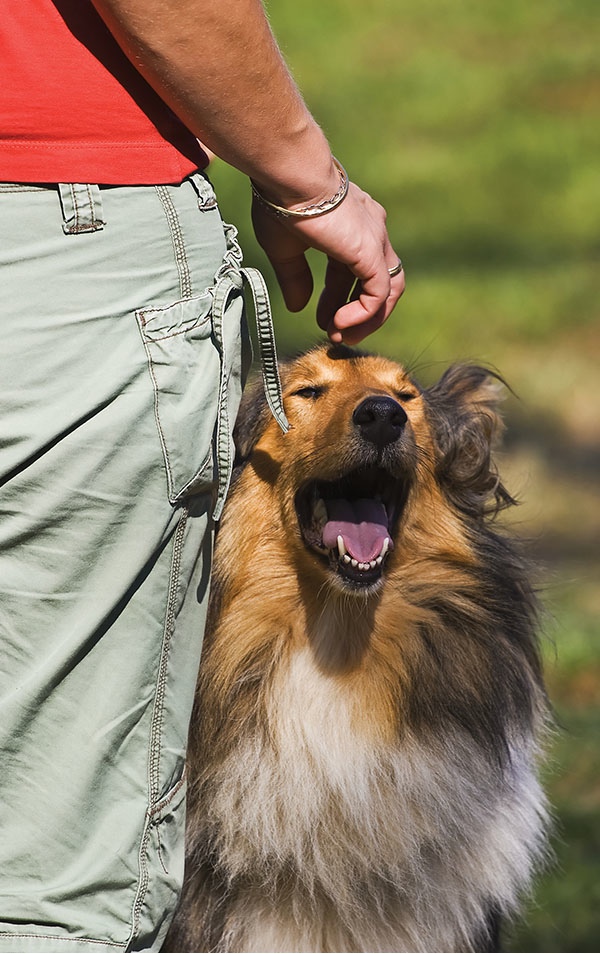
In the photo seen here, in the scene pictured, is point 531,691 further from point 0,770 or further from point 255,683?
point 0,770

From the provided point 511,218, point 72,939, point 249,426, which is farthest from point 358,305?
point 511,218

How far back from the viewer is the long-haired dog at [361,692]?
9.06ft

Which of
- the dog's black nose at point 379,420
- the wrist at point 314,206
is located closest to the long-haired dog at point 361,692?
the dog's black nose at point 379,420

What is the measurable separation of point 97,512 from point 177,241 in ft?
1.48

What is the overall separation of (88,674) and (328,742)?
3.45ft

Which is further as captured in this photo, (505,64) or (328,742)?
(505,64)

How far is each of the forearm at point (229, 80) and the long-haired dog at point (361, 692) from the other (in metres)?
1.00

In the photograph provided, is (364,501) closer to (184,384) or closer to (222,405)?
(222,405)

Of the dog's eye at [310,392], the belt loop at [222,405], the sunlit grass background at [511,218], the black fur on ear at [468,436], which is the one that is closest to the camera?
the belt loop at [222,405]

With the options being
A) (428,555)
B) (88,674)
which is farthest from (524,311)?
(88,674)

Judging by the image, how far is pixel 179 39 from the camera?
1.72m

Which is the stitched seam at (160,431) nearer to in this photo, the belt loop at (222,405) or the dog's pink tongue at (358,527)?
the belt loop at (222,405)

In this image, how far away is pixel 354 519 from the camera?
3.05m

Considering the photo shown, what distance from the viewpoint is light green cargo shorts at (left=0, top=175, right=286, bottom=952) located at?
1801mm
